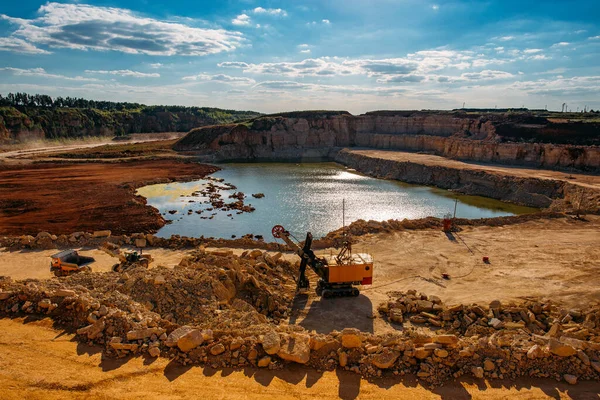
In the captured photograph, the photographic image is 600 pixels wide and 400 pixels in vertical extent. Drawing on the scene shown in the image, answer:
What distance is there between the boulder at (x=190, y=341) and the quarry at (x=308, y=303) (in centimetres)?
3

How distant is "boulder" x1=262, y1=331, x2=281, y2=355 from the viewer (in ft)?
26.3

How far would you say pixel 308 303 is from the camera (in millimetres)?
13391

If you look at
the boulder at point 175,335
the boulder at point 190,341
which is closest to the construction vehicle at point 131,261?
the boulder at point 175,335

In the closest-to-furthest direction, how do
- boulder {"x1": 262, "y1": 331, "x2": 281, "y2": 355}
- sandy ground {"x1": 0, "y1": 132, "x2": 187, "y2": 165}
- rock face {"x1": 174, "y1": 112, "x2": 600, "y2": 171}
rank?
boulder {"x1": 262, "y1": 331, "x2": 281, "y2": 355}
rock face {"x1": 174, "y1": 112, "x2": 600, "y2": 171}
sandy ground {"x1": 0, "y1": 132, "x2": 187, "y2": 165}

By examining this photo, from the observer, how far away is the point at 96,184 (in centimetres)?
4109

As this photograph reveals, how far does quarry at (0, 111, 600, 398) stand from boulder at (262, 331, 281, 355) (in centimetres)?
3

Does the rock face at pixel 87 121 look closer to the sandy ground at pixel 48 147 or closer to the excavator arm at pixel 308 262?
the sandy ground at pixel 48 147

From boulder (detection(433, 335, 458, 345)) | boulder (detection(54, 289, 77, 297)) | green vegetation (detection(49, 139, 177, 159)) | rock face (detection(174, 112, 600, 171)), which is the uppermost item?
rock face (detection(174, 112, 600, 171))

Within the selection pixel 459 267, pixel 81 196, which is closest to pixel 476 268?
pixel 459 267

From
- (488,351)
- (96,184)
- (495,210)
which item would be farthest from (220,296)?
(96,184)

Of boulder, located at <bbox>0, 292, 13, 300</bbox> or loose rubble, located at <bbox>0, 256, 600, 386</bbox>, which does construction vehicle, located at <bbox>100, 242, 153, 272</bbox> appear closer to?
loose rubble, located at <bbox>0, 256, 600, 386</bbox>

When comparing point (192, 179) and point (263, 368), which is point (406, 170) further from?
point (263, 368)

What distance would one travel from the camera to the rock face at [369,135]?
166ft

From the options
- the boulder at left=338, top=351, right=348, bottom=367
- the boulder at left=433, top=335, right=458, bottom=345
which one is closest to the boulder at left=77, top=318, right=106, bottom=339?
the boulder at left=338, top=351, right=348, bottom=367
